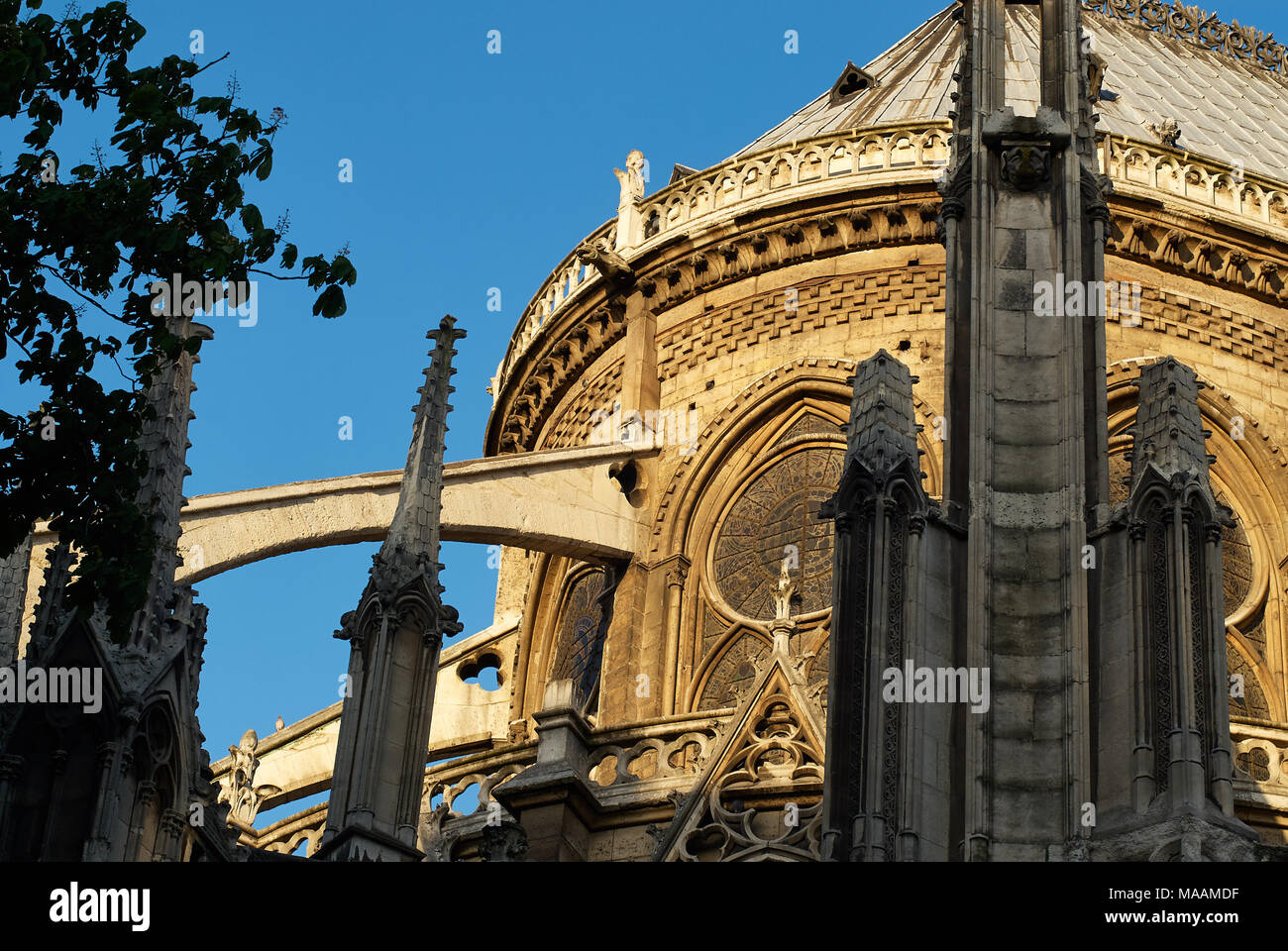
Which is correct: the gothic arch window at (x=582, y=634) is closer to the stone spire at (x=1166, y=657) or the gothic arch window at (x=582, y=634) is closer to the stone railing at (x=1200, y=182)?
the stone railing at (x=1200, y=182)

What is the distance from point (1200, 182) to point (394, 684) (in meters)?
16.2

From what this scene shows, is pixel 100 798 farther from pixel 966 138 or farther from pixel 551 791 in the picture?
pixel 551 791

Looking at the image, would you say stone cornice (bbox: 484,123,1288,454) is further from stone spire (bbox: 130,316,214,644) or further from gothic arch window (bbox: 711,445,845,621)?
stone spire (bbox: 130,316,214,644)

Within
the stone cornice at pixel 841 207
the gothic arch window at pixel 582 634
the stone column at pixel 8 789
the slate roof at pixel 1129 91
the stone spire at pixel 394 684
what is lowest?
the stone column at pixel 8 789

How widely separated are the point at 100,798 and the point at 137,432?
2.00 meters

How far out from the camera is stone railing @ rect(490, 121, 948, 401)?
98.1 ft

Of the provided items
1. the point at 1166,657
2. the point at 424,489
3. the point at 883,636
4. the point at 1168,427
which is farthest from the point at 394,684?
the point at 1166,657

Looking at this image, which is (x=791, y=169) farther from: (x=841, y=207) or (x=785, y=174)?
(x=841, y=207)

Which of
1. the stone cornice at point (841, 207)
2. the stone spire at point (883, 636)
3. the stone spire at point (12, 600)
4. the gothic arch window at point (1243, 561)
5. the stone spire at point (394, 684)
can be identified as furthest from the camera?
the stone cornice at point (841, 207)

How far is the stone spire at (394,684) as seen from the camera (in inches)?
632

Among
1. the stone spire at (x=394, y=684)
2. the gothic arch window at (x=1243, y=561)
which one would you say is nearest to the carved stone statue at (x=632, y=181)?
the gothic arch window at (x=1243, y=561)

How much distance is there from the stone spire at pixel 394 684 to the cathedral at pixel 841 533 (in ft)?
0.12
